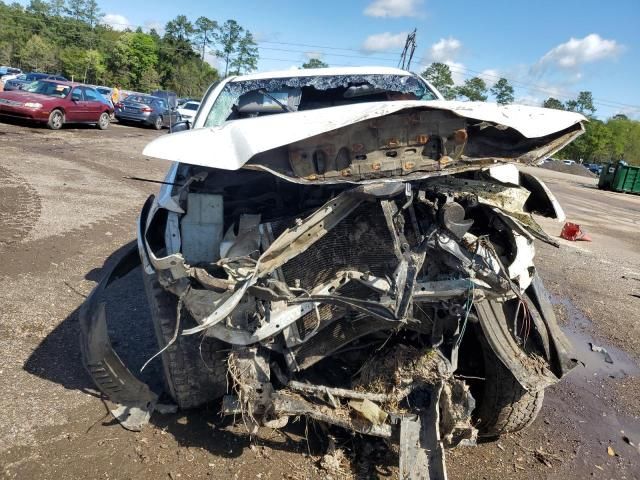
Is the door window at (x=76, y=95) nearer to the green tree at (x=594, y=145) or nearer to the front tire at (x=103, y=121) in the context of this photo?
the front tire at (x=103, y=121)

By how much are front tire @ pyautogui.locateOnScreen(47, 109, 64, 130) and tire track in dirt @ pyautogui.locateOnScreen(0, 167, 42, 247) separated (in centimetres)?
772

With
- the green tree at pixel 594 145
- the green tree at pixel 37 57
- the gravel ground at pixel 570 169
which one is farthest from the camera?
the green tree at pixel 594 145

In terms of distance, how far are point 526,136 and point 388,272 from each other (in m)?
0.91

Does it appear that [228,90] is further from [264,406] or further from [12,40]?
[12,40]

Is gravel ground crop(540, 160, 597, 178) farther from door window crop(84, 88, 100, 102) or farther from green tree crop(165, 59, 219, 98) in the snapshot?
door window crop(84, 88, 100, 102)

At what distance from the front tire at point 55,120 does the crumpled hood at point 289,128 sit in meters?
15.3

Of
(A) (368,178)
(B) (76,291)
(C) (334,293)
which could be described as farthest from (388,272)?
(B) (76,291)

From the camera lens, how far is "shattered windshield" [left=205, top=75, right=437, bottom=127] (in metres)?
4.07

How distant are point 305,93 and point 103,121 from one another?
16.1 meters

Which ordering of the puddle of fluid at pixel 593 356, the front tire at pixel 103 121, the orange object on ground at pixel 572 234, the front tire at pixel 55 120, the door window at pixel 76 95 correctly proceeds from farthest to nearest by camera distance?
1. the front tire at pixel 103 121
2. the door window at pixel 76 95
3. the front tire at pixel 55 120
4. the orange object on ground at pixel 572 234
5. the puddle of fluid at pixel 593 356

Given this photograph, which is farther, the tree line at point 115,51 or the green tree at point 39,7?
the green tree at point 39,7

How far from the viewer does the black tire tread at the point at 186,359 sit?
269 cm

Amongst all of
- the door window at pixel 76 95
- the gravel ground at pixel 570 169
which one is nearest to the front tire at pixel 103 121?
the door window at pixel 76 95

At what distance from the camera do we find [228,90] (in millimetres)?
4078
